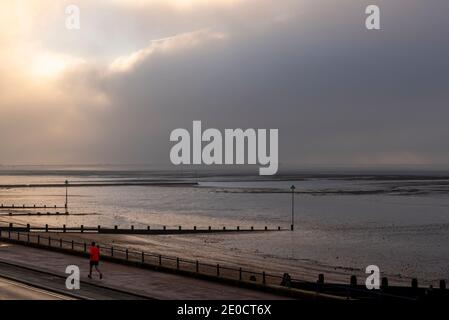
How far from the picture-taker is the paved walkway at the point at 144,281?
2320cm

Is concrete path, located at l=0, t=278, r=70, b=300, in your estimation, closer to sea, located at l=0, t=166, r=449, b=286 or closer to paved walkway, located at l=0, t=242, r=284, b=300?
paved walkway, located at l=0, t=242, r=284, b=300

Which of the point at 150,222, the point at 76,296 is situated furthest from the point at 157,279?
the point at 150,222

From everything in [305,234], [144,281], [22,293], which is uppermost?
[22,293]

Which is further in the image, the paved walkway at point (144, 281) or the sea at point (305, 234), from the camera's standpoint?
the sea at point (305, 234)

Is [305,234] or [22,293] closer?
[22,293]

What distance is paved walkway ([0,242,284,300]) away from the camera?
23.2 m

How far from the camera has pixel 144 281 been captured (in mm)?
25859

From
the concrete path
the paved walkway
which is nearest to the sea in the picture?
the paved walkway

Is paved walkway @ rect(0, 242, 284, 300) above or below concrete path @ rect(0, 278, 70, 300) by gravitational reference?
below

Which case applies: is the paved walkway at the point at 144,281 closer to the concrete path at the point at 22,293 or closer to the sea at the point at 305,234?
the concrete path at the point at 22,293

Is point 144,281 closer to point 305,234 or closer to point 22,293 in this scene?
point 22,293

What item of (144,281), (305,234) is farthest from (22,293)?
(305,234)

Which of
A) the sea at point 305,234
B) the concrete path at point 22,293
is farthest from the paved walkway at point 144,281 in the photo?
the sea at point 305,234
